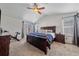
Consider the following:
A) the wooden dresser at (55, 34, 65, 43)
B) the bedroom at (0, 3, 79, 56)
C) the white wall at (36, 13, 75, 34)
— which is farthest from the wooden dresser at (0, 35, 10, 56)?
the wooden dresser at (55, 34, 65, 43)

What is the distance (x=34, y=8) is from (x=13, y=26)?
52cm

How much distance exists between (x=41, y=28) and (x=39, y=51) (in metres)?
0.44

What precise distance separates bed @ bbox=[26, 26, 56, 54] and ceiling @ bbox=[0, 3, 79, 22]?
29 cm

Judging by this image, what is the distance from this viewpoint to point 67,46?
2.18 meters

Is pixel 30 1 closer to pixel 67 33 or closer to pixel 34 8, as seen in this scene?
pixel 34 8

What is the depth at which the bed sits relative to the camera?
216cm

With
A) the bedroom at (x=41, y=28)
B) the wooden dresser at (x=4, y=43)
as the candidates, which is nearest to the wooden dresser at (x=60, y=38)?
the bedroom at (x=41, y=28)

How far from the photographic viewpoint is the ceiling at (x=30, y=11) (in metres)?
2.16

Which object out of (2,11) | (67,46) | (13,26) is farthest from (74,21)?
(2,11)

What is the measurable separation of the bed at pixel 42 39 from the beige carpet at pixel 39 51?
69 millimetres

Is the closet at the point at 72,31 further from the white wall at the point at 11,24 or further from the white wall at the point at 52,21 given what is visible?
the white wall at the point at 11,24

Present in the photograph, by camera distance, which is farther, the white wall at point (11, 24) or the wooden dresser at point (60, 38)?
the wooden dresser at point (60, 38)

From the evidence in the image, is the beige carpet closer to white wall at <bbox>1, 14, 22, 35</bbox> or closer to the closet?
the closet

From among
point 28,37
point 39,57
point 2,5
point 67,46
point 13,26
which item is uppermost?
point 2,5
